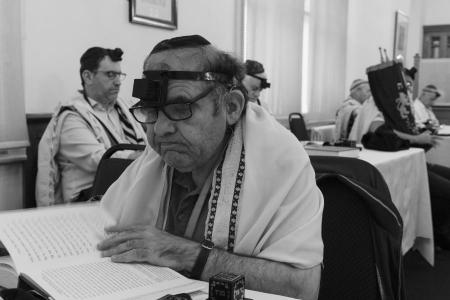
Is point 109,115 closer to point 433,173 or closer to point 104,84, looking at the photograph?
point 104,84

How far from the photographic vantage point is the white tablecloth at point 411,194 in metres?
2.78

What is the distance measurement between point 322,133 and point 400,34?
4458 mm

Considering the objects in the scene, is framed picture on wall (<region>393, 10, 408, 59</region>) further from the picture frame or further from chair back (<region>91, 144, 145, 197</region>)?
chair back (<region>91, 144, 145, 197</region>)

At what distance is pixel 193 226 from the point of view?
3.72ft

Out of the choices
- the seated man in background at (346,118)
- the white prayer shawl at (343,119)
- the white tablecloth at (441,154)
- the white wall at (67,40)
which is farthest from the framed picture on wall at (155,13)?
the white tablecloth at (441,154)

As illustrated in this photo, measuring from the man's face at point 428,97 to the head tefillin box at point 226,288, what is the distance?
716 centimetres

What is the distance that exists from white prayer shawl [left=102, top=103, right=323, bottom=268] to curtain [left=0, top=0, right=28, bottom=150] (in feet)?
6.13

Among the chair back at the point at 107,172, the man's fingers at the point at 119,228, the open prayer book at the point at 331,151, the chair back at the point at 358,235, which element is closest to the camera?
the man's fingers at the point at 119,228

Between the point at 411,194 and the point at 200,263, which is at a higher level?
the point at 200,263

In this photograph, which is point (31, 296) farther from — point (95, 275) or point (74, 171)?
point (74, 171)

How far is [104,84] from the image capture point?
2.93 meters

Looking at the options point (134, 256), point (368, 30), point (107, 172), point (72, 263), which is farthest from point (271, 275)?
point (368, 30)

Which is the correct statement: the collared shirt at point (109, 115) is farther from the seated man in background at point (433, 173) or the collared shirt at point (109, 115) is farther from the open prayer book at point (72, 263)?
the open prayer book at point (72, 263)

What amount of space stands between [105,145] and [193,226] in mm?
1750
